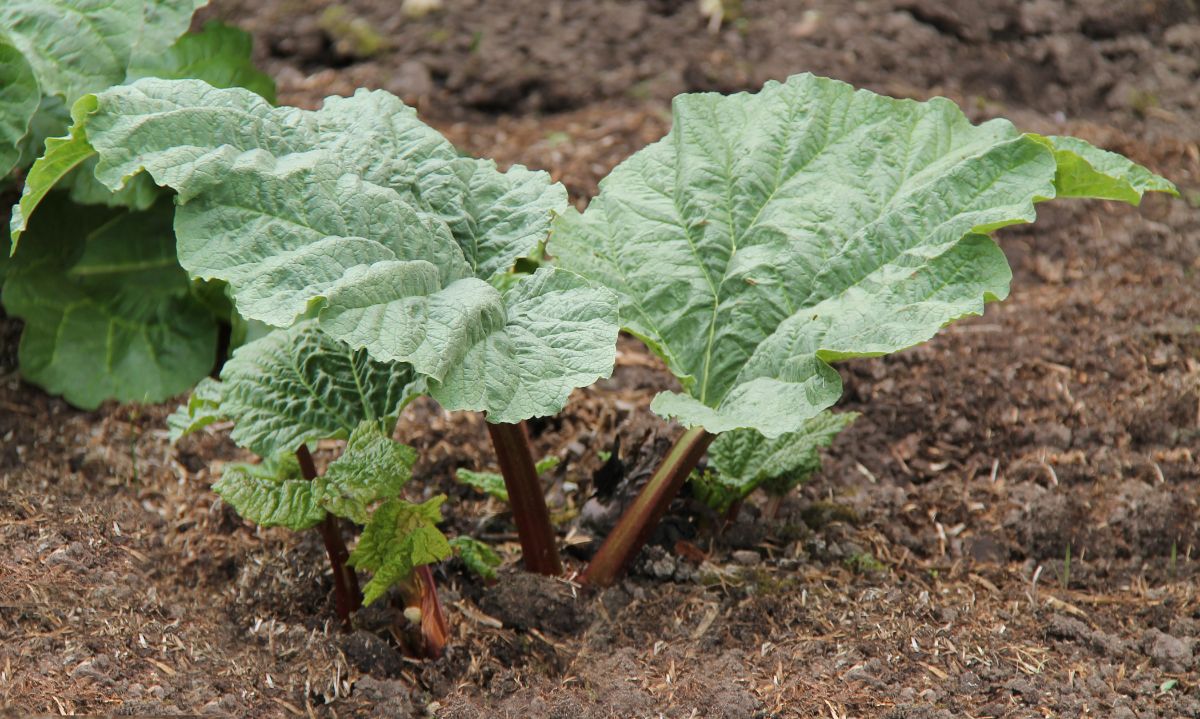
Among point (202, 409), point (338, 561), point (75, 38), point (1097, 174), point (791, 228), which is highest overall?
point (75, 38)

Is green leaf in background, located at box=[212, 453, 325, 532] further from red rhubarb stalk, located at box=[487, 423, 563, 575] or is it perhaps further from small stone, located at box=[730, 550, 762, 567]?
small stone, located at box=[730, 550, 762, 567]

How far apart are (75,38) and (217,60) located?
512 mm

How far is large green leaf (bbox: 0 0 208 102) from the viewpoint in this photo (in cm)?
257

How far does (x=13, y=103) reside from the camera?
2602mm

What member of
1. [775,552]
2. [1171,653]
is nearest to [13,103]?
[775,552]

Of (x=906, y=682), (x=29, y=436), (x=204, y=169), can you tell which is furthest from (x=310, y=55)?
(x=906, y=682)

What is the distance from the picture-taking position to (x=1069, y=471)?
9.15 ft

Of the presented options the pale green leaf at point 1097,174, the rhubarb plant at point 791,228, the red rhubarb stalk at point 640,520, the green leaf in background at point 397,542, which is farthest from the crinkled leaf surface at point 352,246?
the pale green leaf at point 1097,174

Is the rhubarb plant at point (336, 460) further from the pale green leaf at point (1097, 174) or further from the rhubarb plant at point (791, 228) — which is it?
the pale green leaf at point (1097, 174)

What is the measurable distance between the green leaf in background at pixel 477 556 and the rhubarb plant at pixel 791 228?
0.20 meters

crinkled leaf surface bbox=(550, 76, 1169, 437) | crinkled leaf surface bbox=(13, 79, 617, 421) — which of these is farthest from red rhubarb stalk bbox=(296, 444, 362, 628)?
crinkled leaf surface bbox=(550, 76, 1169, 437)

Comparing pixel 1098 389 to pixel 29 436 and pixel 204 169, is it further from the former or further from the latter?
pixel 29 436

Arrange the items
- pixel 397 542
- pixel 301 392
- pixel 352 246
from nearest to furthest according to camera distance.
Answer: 1. pixel 352 246
2. pixel 397 542
3. pixel 301 392

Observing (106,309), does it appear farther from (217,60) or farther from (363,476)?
(363,476)
